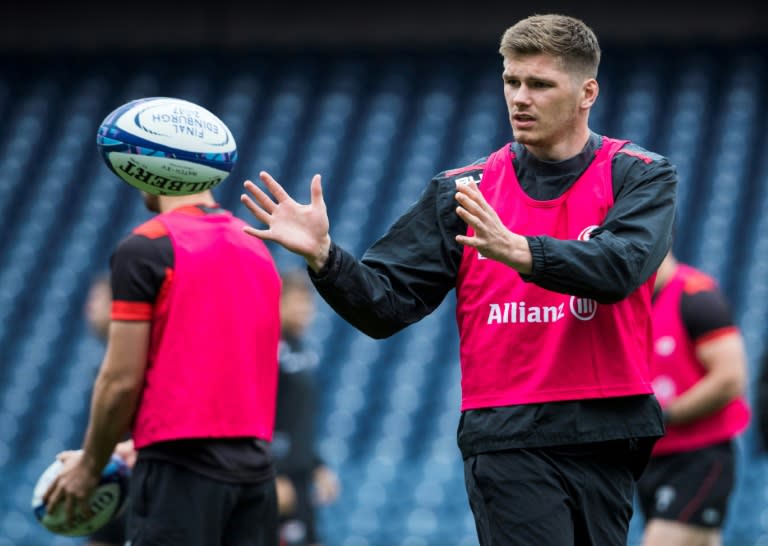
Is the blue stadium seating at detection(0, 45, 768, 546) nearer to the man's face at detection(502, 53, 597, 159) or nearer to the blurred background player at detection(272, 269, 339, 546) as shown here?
the blurred background player at detection(272, 269, 339, 546)

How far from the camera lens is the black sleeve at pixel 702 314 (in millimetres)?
5820

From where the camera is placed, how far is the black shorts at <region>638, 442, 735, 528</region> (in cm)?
585

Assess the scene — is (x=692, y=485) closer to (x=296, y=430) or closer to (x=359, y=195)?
(x=296, y=430)

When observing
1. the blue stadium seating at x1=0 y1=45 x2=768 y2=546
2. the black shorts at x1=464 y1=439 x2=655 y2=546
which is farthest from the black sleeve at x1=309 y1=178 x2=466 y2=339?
the blue stadium seating at x1=0 y1=45 x2=768 y2=546

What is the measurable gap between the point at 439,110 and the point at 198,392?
12048 mm

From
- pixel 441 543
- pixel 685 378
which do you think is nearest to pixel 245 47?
pixel 441 543

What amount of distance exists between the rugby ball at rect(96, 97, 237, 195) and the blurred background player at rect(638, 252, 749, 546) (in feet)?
8.29

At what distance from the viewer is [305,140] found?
15.5 m

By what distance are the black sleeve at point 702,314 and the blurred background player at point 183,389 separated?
2.47 meters

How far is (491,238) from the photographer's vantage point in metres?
3.17

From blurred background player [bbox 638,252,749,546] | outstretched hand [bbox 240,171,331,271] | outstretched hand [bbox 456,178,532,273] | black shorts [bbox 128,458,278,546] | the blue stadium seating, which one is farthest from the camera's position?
the blue stadium seating

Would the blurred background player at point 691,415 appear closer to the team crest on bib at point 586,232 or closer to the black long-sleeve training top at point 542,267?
the black long-sleeve training top at point 542,267

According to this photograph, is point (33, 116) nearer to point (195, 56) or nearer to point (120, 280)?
point (195, 56)

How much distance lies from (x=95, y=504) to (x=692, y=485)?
2843mm
